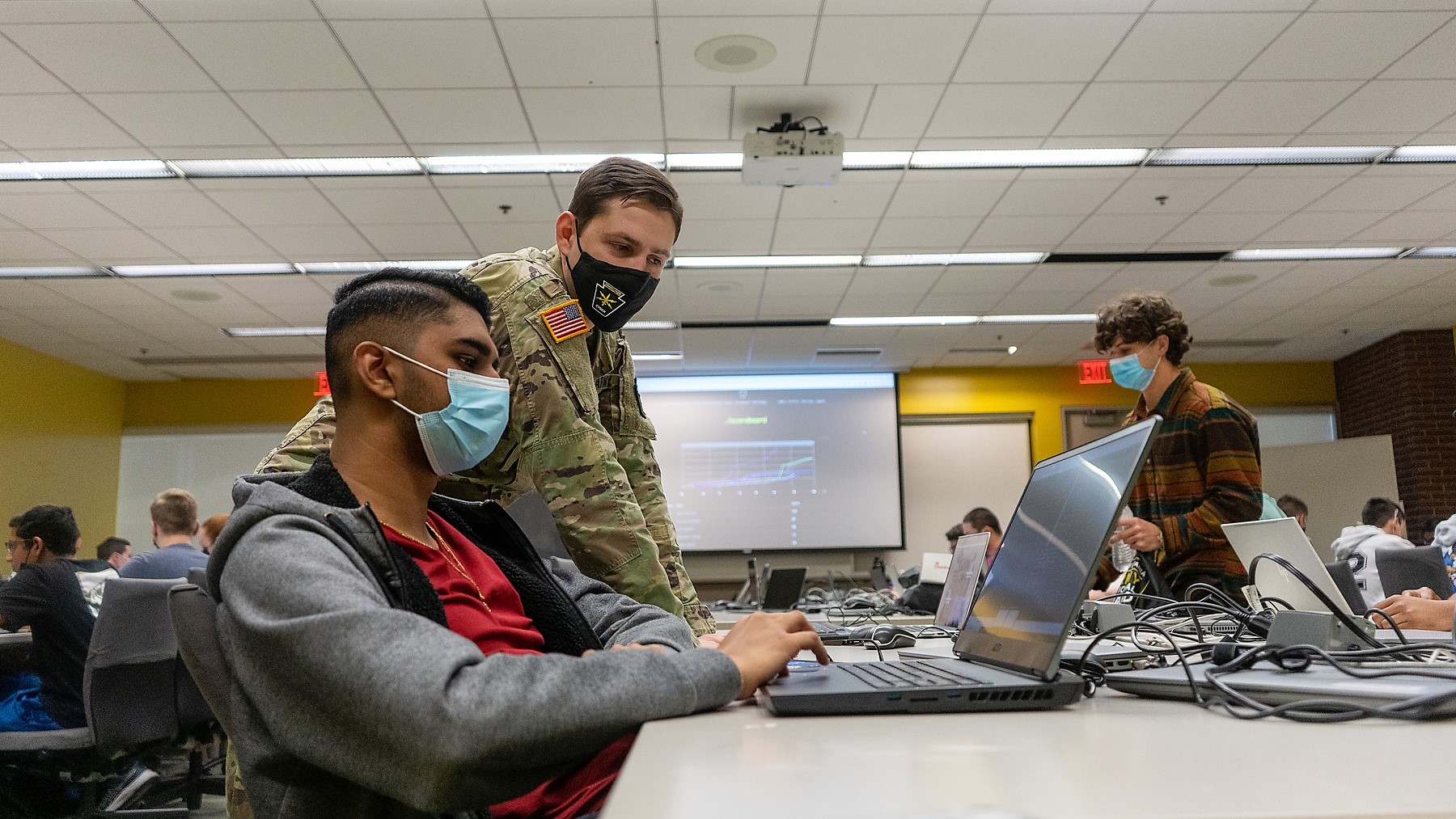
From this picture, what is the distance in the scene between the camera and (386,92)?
434cm

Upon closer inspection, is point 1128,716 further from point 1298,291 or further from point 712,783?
point 1298,291

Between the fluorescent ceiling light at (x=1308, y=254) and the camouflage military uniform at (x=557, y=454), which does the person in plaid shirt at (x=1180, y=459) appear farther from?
the fluorescent ceiling light at (x=1308, y=254)

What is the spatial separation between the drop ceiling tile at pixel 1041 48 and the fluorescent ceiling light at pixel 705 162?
4.35 feet

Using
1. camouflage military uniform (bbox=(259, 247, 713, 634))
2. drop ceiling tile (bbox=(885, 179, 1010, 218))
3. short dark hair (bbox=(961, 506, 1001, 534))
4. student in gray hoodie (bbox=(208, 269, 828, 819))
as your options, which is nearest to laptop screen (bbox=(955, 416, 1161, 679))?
student in gray hoodie (bbox=(208, 269, 828, 819))

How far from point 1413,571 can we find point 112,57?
5291 mm

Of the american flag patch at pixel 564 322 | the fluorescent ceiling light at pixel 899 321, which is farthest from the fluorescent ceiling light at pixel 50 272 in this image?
the american flag patch at pixel 564 322

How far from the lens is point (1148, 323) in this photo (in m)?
2.73

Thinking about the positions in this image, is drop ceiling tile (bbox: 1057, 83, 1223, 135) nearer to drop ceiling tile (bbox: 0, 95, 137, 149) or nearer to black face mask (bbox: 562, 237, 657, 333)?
black face mask (bbox: 562, 237, 657, 333)

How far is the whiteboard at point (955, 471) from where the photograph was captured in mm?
10156

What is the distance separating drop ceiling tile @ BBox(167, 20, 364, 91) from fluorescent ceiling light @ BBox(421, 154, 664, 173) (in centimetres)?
84


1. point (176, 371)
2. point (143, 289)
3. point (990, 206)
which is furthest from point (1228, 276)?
point (176, 371)

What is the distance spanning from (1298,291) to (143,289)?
9.02m

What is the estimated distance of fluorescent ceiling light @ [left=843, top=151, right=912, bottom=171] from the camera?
5.09 metres

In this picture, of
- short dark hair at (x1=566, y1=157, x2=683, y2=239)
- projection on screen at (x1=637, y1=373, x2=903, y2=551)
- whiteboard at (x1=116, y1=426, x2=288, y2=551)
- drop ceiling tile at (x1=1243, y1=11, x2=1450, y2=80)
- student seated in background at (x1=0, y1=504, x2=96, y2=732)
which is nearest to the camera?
short dark hair at (x1=566, y1=157, x2=683, y2=239)
